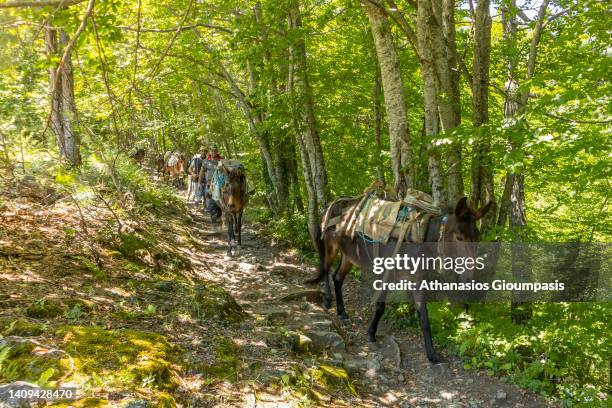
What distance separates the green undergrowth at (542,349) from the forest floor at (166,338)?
0.26 m

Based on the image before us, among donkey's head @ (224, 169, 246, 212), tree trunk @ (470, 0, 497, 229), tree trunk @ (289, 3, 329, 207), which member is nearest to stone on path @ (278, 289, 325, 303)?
tree trunk @ (289, 3, 329, 207)

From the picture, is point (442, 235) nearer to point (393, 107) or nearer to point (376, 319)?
point (376, 319)

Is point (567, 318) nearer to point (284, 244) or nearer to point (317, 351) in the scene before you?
point (317, 351)

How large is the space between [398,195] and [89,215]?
5658mm

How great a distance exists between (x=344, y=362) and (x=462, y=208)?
2.51 meters

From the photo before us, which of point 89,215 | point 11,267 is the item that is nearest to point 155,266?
point 89,215

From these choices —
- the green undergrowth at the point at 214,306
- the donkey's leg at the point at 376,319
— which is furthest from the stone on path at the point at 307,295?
the green undergrowth at the point at 214,306

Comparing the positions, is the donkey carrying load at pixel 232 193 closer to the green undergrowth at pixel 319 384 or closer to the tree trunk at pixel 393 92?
the tree trunk at pixel 393 92

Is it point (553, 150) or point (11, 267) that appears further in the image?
point (553, 150)

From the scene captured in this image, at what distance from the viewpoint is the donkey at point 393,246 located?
5.39 m

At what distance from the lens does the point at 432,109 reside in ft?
23.6

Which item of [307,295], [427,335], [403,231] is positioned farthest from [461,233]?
[307,295]

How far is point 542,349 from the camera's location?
19.0 feet

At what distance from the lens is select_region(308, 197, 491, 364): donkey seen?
5.39 meters
